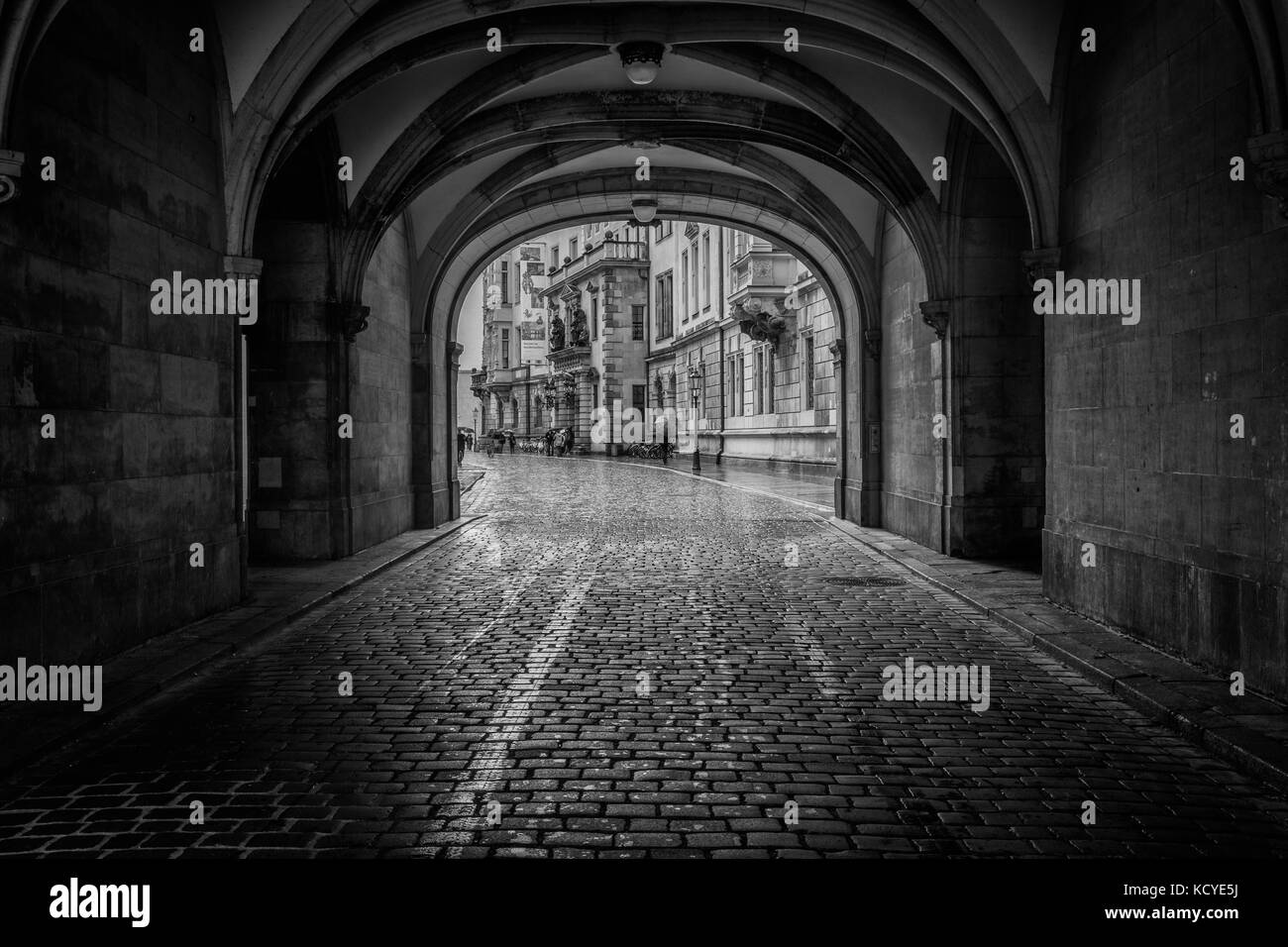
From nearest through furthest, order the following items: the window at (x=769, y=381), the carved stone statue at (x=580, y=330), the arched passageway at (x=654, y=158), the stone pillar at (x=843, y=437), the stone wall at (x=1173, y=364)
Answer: the stone wall at (x=1173, y=364), the arched passageway at (x=654, y=158), the stone pillar at (x=843, y=437), the window at (x=769, y=381), the carved stone statue at (x=580, y=330)

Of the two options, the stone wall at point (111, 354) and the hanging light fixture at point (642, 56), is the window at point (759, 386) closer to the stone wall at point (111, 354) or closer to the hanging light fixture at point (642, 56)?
the hanging light fixture at point (642, 56)

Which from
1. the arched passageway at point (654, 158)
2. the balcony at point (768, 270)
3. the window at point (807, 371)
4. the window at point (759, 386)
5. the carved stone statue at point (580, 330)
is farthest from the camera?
the carved stone statue at point (580, 330)

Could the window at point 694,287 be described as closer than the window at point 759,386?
No

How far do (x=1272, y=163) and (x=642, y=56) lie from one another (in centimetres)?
739

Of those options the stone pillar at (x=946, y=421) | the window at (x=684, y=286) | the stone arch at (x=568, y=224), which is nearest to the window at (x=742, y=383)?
the window at (x=684, y=286)

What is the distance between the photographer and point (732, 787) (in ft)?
15.3

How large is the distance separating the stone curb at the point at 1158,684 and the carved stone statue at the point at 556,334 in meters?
65.0

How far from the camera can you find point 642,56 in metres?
11.4

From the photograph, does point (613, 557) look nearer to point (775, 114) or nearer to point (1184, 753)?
point (775, 114)

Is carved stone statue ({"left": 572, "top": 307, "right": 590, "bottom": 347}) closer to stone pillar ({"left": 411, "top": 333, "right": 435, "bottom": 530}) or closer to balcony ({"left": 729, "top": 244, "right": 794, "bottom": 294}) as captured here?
balcony ({"left": 729, "top": 244, "right": 794, "bottom": 294})

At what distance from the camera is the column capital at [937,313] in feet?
43.0

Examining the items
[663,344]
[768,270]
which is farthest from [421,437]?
[663,344]

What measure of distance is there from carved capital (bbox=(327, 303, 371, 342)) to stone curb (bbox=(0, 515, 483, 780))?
3.87 meters

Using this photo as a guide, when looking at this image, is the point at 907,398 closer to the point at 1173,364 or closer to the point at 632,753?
the point at 1173,364
